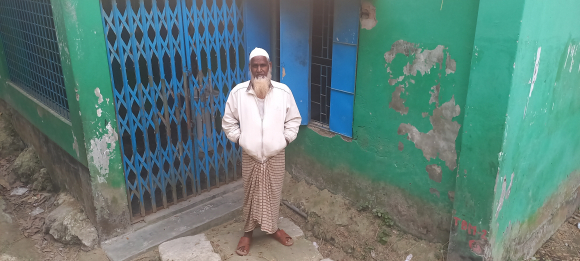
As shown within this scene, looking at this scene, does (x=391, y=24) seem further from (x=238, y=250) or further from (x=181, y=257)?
(x=181, y=257)

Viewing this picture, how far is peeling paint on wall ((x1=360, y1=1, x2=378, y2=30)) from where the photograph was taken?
11.9ft

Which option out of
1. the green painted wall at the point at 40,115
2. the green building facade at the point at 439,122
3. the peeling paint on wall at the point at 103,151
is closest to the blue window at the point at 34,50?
the green painted wall at the point at 40,115

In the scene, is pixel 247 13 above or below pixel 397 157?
above

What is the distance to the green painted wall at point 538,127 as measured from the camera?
9.48ft

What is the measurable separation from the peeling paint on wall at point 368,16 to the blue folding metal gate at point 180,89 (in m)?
1.45

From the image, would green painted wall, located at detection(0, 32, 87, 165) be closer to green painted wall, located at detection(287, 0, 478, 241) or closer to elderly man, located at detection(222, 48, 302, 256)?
elderly man, located at detection(222, 48, 302, 256)

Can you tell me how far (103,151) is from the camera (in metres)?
3.75

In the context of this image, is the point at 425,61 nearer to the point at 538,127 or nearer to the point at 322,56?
the point at 538,127

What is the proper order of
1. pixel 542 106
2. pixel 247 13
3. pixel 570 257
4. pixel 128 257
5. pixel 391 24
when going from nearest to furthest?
1. pixel 542 106
2. pixel 391 24
3. pixel 128 257
4. pixel 570 257
5. pixel 247 13

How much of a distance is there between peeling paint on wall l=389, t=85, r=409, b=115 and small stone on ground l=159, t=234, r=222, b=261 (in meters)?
2.11

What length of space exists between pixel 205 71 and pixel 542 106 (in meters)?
3.24

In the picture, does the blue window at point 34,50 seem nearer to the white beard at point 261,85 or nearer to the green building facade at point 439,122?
the green building facade at point 439,122

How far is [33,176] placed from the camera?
5055 millimetres

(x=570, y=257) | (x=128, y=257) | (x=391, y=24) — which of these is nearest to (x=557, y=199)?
(x=570, y=257)
